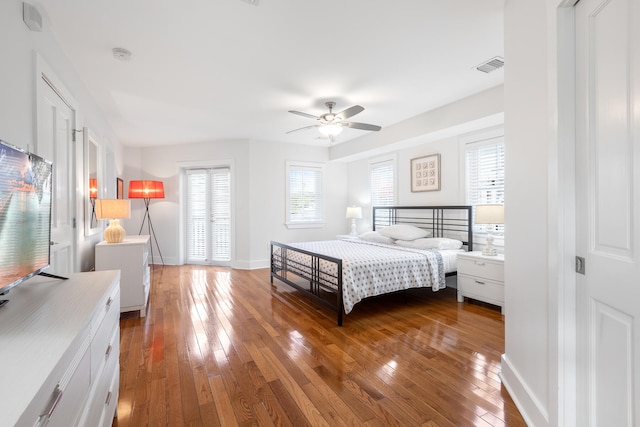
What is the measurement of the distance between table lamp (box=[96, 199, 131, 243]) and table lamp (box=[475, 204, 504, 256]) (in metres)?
4.11

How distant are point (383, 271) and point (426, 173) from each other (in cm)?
222

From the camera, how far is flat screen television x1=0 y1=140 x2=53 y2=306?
3.74 feet

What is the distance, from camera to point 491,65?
9.46 ft

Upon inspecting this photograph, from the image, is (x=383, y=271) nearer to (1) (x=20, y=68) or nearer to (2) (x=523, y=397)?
(2) (x=523, y=397)

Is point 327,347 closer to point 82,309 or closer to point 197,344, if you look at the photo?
point 197,344

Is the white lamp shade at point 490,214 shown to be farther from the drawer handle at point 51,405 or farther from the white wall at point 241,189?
the drawer handle at point 51,405

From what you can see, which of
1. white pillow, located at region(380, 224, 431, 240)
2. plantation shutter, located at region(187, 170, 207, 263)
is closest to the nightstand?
white pillow, located at region(380, 224, 431, 240)

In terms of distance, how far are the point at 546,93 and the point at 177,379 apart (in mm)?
2823

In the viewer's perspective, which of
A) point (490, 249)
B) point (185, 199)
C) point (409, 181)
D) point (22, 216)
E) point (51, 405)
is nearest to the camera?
point (51, 405)

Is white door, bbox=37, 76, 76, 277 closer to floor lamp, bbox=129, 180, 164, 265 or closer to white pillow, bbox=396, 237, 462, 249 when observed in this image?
floor lamp, bbox=129, 180, 164, 265

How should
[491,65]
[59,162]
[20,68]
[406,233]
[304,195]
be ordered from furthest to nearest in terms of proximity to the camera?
[304,195]
[406,233]
[491,65]
[59,162]
[20,68]

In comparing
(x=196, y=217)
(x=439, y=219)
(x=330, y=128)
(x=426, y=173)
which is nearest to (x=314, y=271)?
(x=330, y=128)

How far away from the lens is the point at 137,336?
278 cm

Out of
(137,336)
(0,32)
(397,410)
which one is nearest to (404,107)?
(397,410)
